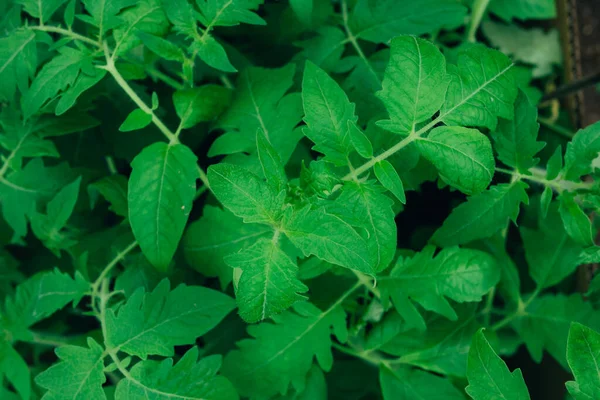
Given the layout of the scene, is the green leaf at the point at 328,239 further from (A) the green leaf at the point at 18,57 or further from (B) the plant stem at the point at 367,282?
(A) the green leaf at the point at 18,57

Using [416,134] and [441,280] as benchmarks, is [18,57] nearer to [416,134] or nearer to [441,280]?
[416,134]

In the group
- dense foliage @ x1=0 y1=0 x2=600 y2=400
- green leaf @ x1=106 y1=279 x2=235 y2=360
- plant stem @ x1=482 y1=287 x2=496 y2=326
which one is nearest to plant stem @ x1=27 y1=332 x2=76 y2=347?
dense foliage @ x1=0 y1=0 x2=600 y2=400

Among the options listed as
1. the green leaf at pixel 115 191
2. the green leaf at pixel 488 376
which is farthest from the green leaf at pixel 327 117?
the green leaf at pixel 115 191

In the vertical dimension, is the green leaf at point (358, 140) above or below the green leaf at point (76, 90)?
below

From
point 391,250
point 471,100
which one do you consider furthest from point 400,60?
point 391,250

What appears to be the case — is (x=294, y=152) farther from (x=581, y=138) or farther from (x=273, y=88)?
(x=581, y=138)

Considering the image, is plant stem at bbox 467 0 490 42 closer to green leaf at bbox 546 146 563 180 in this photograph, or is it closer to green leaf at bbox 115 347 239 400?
green leaf at bbox 546 146 563 180
